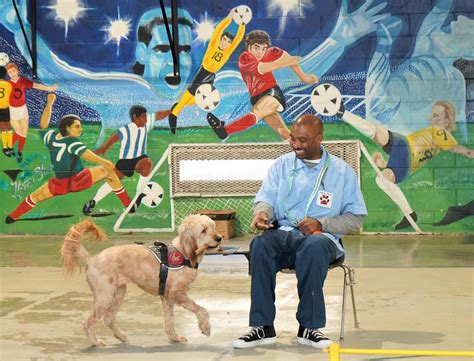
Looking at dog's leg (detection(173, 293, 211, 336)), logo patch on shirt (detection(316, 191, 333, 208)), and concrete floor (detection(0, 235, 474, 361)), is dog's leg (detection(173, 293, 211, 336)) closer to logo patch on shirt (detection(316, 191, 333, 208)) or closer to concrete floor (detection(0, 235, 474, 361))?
concrete floor (detection(0, 235, 474, 361))

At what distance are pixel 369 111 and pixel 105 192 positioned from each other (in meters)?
2.87

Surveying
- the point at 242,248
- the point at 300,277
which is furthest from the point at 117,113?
the point at 300,277

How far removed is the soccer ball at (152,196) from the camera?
962 centimetres

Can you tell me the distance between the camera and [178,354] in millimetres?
4309

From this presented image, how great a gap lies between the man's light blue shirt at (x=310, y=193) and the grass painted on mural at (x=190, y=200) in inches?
184

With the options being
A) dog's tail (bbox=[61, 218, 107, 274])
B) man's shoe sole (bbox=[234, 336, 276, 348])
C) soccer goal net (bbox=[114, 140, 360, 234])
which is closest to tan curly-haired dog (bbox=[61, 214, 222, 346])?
dog's tail (bbox=[61, 218, 107, 274])

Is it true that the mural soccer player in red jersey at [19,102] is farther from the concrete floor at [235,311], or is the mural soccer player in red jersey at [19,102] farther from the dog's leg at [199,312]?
the dog's leg at [199,312]

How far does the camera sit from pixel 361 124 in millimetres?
9398

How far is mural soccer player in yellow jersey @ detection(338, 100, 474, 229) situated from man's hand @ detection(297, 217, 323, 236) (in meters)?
4.90

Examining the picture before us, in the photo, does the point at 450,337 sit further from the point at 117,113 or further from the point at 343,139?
the point at 117,113

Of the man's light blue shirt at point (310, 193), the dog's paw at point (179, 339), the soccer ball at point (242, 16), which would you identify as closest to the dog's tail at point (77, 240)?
the dog's paw at point (179, 339)

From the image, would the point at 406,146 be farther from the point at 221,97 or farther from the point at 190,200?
the point at 190,200

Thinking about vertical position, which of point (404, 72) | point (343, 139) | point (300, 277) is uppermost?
point (404, 72)

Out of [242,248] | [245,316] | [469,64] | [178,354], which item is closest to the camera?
[178,354]
